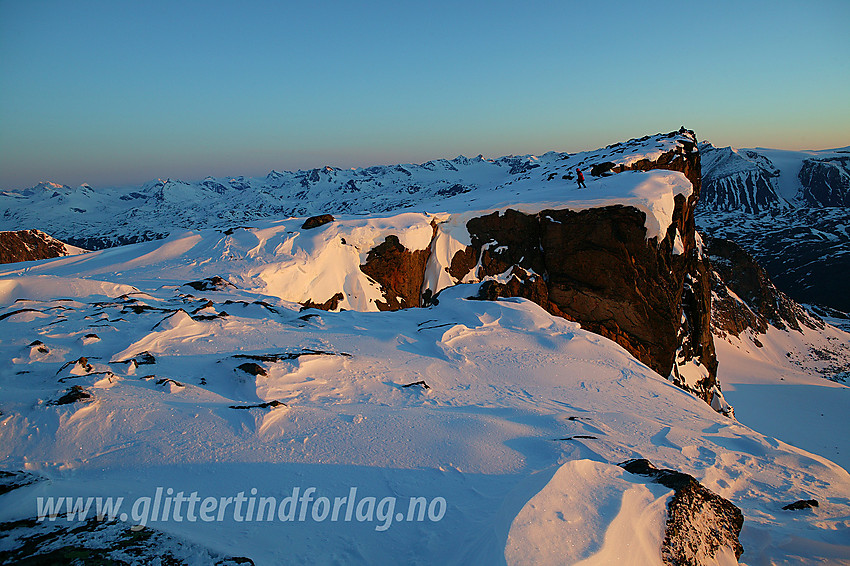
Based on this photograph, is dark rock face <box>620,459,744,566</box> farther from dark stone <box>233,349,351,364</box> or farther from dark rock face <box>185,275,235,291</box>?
dark rock face <box>185,275,235,291</box>

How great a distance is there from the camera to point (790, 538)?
4.34 m

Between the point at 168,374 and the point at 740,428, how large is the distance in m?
10.7

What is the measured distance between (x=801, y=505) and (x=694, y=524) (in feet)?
9.08

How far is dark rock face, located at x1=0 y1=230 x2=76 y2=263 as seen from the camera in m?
51.7

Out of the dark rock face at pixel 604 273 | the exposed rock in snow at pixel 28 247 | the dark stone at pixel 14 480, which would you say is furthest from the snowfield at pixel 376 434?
the exposed rock in snow at pixel 28 247

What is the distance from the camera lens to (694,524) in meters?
3.80

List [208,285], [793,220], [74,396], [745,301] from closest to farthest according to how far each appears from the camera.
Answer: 1. [74,396]
2. [208,285]
3. [745,301]
4. [793,220]

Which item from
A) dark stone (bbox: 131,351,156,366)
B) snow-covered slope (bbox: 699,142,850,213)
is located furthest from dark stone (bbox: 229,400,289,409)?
snow-covered slope (bbox: 699,142,850,213)

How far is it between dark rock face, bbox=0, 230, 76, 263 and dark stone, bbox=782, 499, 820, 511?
68.9m

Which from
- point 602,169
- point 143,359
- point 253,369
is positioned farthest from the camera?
point 602,169

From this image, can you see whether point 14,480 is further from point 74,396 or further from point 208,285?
point 208,285

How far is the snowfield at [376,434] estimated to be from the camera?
3658 millimetres

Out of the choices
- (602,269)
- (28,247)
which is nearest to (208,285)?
(602,269)

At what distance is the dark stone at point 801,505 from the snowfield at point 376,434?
0.07 metres
